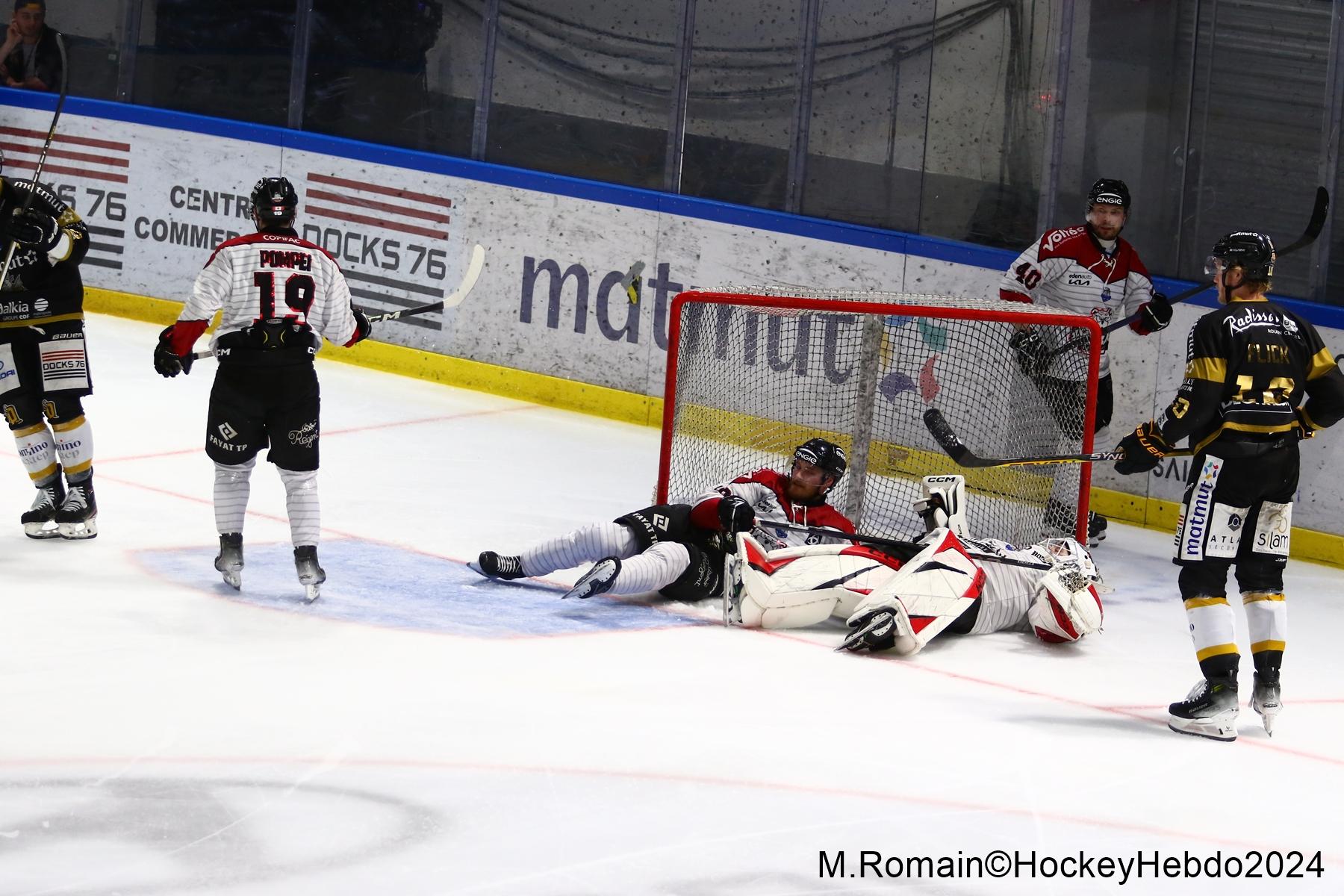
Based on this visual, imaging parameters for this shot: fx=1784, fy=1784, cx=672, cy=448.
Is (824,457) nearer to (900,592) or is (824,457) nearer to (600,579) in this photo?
(900,592)

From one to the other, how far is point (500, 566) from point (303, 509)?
26.7 inches

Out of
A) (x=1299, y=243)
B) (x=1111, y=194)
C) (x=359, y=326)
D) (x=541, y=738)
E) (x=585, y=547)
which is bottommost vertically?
(x=541, y=738)

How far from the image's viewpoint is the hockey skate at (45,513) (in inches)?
230

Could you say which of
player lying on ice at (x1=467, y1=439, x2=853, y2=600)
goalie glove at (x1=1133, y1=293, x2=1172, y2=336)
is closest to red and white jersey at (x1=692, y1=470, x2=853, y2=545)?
player lying on ice at (x1=467, y1=439, x2=853, y2=600)

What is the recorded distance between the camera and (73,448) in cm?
589

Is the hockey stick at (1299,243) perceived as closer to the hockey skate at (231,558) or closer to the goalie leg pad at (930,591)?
the goalie leg pad at (930,591)

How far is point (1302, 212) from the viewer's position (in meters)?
7.19

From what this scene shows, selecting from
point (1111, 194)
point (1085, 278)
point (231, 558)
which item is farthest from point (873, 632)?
point (1111, 194)

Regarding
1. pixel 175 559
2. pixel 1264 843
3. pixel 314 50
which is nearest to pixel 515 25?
pixel 314 50

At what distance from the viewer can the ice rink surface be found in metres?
3.55

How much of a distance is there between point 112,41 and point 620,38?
3218mm

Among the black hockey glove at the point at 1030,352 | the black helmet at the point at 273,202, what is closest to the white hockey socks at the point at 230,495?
the black helmet at the point at 273,202

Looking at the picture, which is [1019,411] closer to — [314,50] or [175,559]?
[175,559]

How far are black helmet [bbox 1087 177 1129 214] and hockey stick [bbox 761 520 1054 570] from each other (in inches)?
76.8
